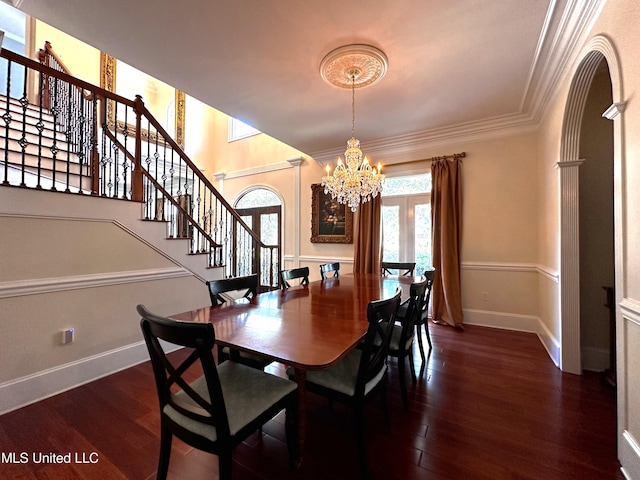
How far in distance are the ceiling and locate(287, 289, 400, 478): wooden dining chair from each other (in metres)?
2.05

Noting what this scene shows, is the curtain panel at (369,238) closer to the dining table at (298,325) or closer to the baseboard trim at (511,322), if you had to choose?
the baseboard trim at (511,322)

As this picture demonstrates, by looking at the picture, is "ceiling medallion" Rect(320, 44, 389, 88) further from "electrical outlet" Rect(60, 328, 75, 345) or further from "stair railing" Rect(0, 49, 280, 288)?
"electrical outlet" Rect(60, 328, 75, 345)

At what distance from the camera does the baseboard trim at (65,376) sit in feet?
6.15

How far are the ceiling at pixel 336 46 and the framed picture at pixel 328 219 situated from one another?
1.71 m

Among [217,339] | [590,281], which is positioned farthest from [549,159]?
[217,339]

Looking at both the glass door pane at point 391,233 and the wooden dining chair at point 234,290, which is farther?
the glass door pane at point 391,233

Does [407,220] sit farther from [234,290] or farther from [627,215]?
[234,290]

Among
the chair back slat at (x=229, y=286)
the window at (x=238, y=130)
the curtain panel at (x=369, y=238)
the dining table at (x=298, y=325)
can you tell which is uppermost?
the window at (x=238, y=130)

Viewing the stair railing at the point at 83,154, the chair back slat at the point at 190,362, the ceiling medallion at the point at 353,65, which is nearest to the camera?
the chair back slat at the point at 190,362

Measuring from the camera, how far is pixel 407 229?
4.43 m

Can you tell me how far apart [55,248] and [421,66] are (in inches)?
135

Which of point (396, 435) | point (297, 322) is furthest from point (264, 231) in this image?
point (396, 435)

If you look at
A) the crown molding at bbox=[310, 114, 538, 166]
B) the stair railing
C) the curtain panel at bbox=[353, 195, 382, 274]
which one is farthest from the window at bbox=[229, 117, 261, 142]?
the curtain panel at bbox=[353, 195, 382, 274]

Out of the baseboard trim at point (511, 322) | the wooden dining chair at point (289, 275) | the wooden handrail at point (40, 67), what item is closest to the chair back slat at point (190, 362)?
the wooden dining chair at point (289, 275)
